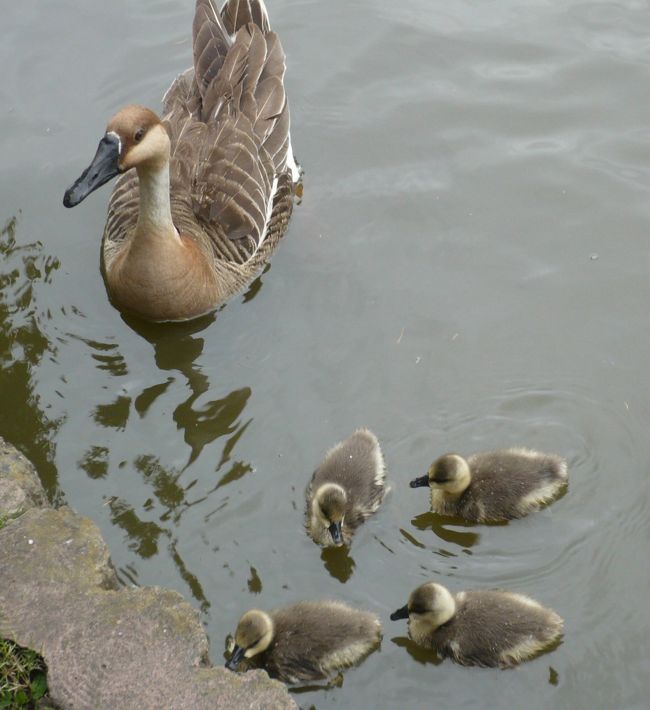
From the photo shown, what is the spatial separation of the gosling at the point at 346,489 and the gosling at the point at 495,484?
0.70 ft

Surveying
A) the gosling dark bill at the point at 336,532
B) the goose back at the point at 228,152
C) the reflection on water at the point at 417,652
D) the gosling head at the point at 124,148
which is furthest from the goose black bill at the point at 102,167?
the reflection on water at the point at 417,652

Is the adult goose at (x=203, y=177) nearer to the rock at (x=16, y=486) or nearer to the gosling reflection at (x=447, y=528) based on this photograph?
the rock at (x=16, y=486)

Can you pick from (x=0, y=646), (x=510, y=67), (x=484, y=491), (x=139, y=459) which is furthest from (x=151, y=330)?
(x=510, y=67)

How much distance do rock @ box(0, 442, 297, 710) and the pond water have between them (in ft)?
2.34

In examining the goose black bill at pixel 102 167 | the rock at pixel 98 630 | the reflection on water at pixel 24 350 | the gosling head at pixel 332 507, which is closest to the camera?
the rock at pixel 98 630

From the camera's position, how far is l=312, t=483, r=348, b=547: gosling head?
15.0ft

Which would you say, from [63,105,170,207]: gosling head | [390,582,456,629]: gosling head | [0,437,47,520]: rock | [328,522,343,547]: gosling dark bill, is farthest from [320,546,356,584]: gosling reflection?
[63,105,170,207]: gosling head

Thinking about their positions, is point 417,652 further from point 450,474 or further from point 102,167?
point 102,167

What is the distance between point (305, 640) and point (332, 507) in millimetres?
609

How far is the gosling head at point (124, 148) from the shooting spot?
5230 mm

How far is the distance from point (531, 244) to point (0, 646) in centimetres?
407

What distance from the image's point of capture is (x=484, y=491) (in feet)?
16.1

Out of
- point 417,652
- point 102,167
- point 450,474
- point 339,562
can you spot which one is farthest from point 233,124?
point 417,652

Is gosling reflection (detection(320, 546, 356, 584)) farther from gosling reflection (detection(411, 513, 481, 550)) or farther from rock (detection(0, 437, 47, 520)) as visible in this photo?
rock (detection(0, 437, 47, 520))
